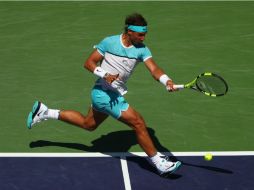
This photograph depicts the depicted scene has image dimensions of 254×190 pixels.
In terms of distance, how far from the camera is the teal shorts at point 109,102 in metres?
8.40

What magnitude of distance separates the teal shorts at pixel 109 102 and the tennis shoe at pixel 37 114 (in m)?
1.05

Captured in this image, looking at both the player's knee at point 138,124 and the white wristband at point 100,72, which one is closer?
the white wristband at point 100,72

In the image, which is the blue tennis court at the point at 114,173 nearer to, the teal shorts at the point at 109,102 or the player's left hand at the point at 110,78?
the teal shorts at the point at 109,102

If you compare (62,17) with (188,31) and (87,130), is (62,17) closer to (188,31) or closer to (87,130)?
(188,31)

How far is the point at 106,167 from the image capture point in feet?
28.6

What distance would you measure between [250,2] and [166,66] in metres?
4.94

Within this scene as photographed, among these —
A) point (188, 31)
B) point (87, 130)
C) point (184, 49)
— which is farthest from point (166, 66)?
point (87, 130)

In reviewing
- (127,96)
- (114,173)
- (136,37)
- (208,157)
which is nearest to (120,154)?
(114,173)

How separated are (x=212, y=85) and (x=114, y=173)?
1.80 m

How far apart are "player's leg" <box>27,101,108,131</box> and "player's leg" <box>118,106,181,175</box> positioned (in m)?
0.62

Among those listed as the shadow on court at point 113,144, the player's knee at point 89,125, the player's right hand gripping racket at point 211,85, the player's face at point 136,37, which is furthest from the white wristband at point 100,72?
the shadow on court at point 113,144

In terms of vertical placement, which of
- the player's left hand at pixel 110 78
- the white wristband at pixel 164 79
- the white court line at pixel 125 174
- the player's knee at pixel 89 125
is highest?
the player's left hand at pixel 110 78

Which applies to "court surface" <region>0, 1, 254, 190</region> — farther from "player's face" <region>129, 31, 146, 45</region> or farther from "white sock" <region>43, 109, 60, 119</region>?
"player's face" <region>129, 31, 146, 45</region>

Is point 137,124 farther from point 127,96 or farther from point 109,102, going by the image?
point 127,96
